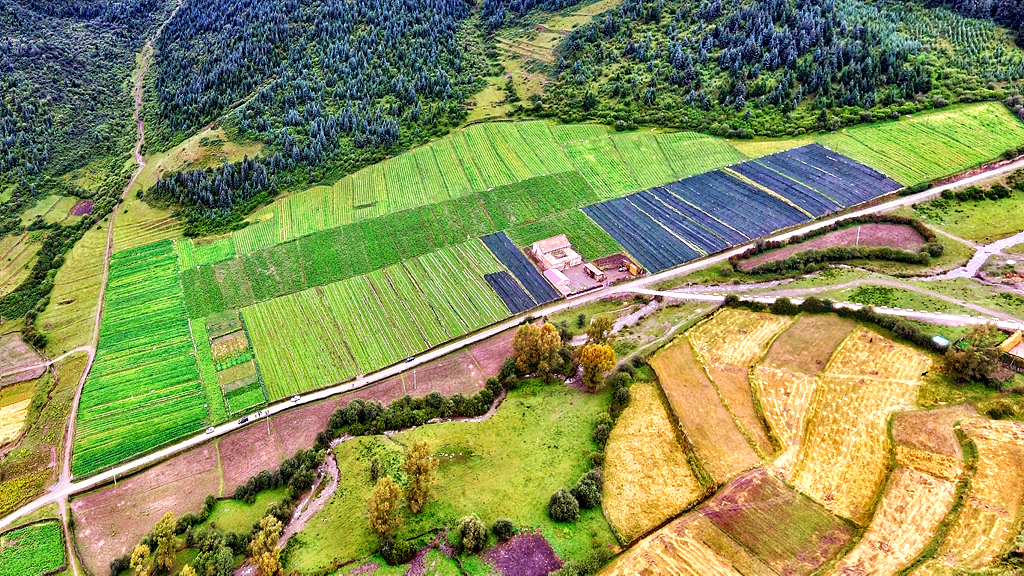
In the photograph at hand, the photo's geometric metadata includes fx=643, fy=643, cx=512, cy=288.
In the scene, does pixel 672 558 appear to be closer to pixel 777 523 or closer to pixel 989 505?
pixel 777 523

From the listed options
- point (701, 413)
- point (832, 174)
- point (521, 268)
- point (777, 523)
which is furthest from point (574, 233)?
point (777, 523)

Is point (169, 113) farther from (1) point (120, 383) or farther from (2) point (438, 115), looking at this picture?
(1) point (120, 383)

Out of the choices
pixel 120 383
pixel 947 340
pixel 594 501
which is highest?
pixel 947 340

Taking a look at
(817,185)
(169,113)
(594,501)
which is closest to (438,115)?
(169,113)

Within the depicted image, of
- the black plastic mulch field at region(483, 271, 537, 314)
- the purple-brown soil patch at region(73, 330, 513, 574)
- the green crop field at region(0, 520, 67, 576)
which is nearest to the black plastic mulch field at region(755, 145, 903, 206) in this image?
the black plastic mulch field at region(483, 271, 537, 314)

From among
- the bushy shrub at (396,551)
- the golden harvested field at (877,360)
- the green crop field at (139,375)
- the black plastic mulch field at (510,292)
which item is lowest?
the green crop field at (139,375)

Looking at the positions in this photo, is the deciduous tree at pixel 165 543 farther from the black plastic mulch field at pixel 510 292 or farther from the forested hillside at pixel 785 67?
the forested hillside at pixel 785 67

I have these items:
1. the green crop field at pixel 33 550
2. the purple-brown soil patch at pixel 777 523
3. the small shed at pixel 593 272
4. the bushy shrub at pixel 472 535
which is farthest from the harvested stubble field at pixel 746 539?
the green crop field at pixel 33 550
